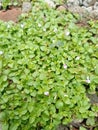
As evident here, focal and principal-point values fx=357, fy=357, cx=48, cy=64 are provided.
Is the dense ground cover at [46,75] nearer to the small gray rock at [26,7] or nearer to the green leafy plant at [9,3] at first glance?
the small gray rock at [26,7]

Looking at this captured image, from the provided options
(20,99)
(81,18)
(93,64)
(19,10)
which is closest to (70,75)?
(93,64)

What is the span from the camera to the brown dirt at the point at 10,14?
436cm

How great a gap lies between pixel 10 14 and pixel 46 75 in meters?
1.26

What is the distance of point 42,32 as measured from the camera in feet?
13.0

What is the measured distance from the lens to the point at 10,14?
442 centimetres

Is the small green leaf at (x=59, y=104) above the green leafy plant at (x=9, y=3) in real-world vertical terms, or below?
below

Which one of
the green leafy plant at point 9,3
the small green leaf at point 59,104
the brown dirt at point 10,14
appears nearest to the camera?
the small green leaf at point 59,104

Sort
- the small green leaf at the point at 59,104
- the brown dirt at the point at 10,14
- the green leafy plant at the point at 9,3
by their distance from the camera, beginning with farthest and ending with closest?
the green leafy plant at the point at 9,3 → the brown dirt at the point at 10,14 → the small green leaf at the point at 59,104

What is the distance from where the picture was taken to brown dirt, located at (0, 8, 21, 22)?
436 cm

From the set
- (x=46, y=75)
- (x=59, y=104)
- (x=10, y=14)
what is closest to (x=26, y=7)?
(x=10, y=14)

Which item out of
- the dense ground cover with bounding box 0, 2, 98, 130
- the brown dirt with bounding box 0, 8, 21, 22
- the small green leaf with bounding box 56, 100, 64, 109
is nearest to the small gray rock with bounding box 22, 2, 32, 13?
the brown dirt with bounding box 0, 8, 21, 22

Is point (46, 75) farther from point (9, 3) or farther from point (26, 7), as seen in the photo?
point (9, 3)

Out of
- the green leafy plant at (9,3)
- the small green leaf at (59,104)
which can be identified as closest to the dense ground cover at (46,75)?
the small green leaf at (59,104)

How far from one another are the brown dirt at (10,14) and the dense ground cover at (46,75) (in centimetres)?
31
